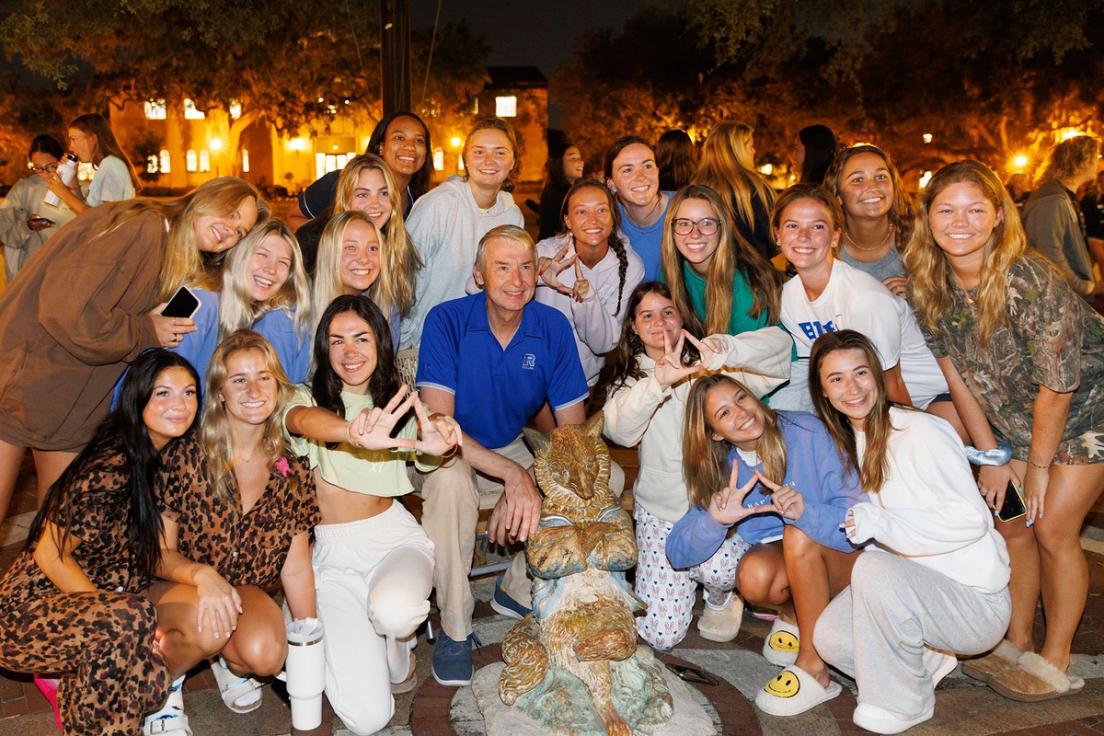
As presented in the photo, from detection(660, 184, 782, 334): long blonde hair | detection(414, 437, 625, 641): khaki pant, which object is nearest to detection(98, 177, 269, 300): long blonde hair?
detection(414, 437, 625, 641): khaki pant

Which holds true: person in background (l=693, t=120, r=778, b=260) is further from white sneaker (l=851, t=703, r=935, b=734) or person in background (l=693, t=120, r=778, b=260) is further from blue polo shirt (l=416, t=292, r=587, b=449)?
white sneaker (l=851, t=703, r=935, b=734)

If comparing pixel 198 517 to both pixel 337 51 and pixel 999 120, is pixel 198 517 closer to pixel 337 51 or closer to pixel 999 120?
pixel 337 51

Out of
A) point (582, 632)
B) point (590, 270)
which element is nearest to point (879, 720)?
point (582, 632)

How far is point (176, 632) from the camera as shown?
3621 mm

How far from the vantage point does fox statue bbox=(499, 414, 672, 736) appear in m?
3.64

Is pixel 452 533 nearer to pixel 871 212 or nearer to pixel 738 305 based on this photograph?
pixel 738 305

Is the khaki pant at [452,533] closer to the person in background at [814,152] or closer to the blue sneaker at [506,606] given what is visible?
the blue sneaker at [506,606]

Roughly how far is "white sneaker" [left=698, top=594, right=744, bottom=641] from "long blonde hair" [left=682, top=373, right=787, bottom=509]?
0.70 metres

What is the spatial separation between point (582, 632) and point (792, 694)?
97 centimetres

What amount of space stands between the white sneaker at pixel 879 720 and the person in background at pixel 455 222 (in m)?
2.86

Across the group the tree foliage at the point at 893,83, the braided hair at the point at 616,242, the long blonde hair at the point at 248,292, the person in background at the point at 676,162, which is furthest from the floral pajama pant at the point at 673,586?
the tree foliage at the point at 893,83

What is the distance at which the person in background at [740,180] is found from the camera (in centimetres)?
576

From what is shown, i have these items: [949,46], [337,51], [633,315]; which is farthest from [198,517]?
[949,46]

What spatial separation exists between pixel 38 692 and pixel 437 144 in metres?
43.2
